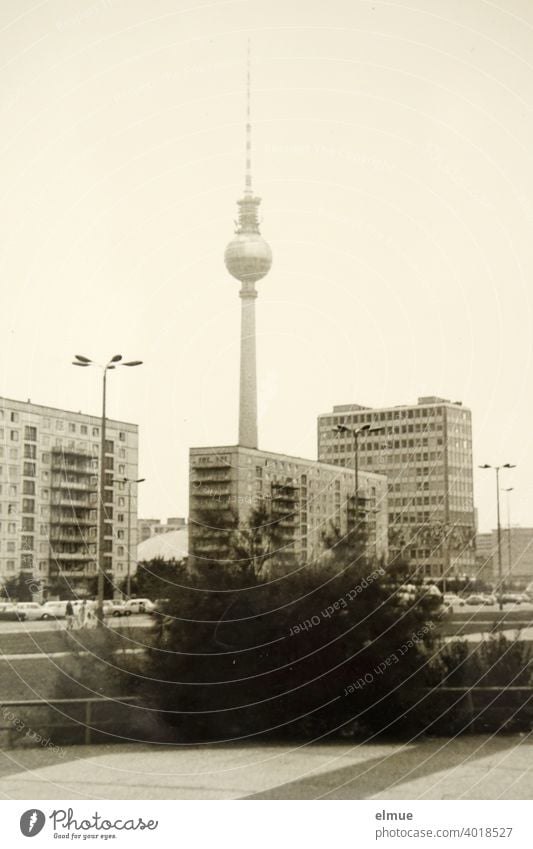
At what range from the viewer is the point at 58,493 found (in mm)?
7039

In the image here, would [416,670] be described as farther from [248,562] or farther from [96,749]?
[96,749]

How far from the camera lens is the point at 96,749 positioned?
5.75 m

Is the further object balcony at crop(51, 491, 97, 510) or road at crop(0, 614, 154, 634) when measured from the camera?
balcony at crop(51, 491, 97, 510)

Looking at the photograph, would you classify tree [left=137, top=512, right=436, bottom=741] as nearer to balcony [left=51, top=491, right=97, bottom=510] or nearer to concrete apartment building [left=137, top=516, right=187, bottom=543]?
concrete apartment building [left=137, top=516, right=187, bottom=543]

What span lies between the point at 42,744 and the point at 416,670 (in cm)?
202

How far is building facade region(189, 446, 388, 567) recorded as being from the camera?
6117 mm

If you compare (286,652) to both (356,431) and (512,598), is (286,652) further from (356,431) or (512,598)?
(512,598)

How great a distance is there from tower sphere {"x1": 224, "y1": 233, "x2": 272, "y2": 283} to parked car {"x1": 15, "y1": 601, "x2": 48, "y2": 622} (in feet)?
8.30

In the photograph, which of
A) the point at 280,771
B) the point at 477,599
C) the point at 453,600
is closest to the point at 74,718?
the point at 280,771

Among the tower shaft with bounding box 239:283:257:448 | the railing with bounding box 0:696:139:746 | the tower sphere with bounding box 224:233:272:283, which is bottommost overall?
the railing with bounding box 0:696:139:746
